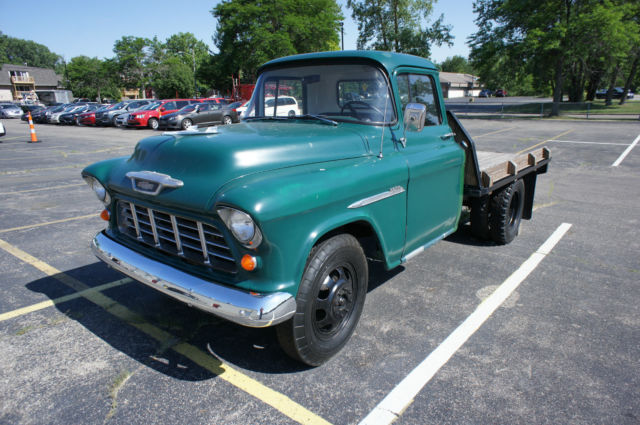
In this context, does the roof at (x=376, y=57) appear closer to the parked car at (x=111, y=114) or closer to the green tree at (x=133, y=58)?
the parked car at (x=111, y=114)

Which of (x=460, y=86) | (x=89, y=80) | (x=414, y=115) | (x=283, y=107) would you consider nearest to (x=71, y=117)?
(x=283, y=107)

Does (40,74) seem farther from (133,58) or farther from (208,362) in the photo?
(208,362)

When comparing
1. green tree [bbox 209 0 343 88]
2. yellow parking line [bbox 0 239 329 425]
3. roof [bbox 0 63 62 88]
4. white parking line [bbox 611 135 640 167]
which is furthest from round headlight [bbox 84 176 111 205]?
roof [bbox 0 63 62 88]

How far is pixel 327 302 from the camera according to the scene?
273 centimetres

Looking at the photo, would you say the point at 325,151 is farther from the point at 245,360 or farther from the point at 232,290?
the point at 245,360

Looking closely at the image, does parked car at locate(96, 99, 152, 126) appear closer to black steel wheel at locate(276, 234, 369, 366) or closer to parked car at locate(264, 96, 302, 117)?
parked car at locate(264, 96, 302, 117)

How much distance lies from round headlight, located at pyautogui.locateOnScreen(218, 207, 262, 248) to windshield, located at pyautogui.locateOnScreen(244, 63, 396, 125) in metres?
1.58

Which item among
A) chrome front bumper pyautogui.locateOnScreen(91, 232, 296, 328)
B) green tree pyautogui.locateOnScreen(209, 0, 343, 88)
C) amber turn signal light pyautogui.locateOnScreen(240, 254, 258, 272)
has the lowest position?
chrome front bumper pyautogui.locateOnScreen(91, 232, 296, 328)

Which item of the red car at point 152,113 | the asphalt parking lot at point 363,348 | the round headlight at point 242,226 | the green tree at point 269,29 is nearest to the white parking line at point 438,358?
the asphalt parking lot at point 363,348

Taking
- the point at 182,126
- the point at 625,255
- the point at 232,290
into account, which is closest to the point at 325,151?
the point at 232,290

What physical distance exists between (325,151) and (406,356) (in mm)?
1559

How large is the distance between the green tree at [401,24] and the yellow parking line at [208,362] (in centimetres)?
3979

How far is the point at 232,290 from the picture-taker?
7.64 feet

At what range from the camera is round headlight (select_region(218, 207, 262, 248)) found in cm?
224
